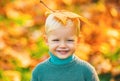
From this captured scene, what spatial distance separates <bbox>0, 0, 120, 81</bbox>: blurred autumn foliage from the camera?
6375 mm

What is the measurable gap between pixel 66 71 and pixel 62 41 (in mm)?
223

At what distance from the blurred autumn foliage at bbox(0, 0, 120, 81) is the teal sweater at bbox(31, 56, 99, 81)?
7.12 ft

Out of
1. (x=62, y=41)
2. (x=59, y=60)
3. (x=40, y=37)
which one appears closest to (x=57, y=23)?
(x=62, y=41)

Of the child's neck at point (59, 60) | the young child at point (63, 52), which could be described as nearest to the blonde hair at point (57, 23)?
the young child at point (63, 52)

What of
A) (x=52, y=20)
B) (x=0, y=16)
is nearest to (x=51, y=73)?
(x=52, y=20)

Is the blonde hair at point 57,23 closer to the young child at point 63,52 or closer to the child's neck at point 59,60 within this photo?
the young child at point 63,52

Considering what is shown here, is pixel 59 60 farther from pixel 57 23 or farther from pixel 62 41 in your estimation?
pixel 57 23

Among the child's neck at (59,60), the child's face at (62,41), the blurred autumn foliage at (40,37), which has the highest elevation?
the child's face at (62,41)

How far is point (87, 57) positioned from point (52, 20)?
2.85 metres

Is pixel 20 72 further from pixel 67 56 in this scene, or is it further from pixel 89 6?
pixel 67 56

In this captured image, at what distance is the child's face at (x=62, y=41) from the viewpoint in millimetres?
3738

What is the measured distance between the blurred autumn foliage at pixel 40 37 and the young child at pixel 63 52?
2.21 metres

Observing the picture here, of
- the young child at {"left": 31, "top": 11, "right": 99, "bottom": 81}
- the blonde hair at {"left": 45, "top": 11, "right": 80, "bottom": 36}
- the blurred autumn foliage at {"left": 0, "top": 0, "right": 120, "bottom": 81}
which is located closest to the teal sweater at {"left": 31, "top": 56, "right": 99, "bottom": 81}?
the young child at {"left": 31, "top": 11, "right": 99, "bottom": 81}

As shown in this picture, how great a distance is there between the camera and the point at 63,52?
12.5ft
